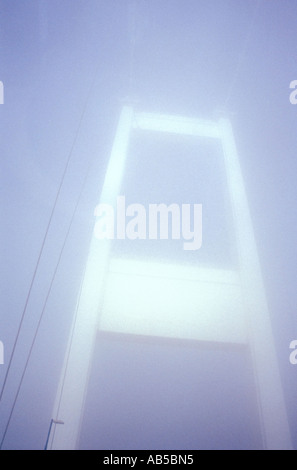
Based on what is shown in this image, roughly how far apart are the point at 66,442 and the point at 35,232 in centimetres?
95

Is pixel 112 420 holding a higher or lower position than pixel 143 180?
lower

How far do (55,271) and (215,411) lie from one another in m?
1.07

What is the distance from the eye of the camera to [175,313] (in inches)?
63.9

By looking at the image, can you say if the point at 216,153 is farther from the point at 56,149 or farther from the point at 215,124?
the point at 56,149

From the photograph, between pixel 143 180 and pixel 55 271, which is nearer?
pixel 55 271

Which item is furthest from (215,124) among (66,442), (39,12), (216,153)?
(66,442)

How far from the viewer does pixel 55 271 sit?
4.08 feet

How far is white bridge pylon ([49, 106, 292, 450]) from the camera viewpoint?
1266 millimetres

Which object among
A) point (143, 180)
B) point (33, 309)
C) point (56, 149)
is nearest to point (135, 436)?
point (33, 309)

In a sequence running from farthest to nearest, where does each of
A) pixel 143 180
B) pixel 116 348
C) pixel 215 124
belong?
pixel 215 124 < pixel 143 180 < pixel 116 348

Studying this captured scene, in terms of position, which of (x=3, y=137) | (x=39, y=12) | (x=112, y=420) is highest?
(x=39, y=12)

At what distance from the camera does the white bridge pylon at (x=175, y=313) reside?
1266mm

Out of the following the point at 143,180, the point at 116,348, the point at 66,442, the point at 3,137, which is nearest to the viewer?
the point at 3,137
